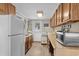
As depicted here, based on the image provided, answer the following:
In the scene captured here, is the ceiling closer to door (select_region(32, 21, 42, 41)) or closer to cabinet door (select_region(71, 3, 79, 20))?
cabinet door (select_region(71, 3, 79, 20))

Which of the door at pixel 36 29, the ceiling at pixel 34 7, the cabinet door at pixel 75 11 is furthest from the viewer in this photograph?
the door at pixel 36 29

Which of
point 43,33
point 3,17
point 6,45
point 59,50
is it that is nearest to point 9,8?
point 3,17

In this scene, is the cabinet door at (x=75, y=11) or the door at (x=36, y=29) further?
the door at (x=36, y=29)

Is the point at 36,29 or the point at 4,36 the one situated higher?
the point at 36,29

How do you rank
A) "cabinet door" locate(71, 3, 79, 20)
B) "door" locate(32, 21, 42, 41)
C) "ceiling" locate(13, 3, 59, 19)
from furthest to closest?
"door" locate(32, 21, 42, 41), "ceiling" locate(13, 3, 59, 19), "cabinet door" locate(71, 3, 79, 20)

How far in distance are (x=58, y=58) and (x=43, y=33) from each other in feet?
28.1

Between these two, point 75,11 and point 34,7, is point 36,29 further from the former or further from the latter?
point 75,11

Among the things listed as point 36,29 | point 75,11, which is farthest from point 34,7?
point 36,29

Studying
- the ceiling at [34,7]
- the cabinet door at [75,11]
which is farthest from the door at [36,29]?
the cabinet door at [75,11]

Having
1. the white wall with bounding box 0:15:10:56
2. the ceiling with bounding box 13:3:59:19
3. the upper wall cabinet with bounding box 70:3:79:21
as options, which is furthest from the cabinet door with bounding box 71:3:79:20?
the ceiling with bounding box 13:3:59:19

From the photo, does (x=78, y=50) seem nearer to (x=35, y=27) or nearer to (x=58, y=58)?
(x=58, y=58)

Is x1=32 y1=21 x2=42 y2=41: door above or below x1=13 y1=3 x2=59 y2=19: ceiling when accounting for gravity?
below

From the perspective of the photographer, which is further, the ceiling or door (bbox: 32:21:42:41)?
door (bbox: 32:21:42:41)

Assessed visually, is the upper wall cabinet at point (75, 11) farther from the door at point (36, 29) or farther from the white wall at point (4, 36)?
the door at point (36, 29)
